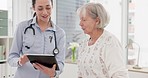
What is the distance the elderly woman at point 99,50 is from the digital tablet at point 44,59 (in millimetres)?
234

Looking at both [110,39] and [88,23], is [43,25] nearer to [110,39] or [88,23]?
[88,23]

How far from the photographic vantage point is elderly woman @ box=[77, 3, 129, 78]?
154 centimetres

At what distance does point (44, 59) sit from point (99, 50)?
0.41 m

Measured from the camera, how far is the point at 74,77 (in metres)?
3.50

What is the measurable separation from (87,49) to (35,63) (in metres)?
0.42

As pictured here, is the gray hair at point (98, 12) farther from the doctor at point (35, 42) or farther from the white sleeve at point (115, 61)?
the doctor at point (35, 42)

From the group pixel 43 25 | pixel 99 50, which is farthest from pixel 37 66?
pixel 99 50

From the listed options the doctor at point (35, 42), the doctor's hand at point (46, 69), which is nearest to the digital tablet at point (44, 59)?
the doctor's hand at point (46, 69)

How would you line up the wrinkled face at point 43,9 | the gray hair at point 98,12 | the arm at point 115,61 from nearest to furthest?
the arm at point 115,61
the gray hair at point 98,12
the wrinkled face at point 43,9

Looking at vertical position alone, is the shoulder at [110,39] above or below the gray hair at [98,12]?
below

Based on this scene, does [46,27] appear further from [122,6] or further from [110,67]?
[122,6]

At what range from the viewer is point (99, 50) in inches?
63.9

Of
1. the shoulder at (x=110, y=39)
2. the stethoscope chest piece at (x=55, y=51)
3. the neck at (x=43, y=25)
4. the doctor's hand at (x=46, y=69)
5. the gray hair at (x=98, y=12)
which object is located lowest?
the doctor's hand at (x=46, y=69)

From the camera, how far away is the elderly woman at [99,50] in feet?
5.07
